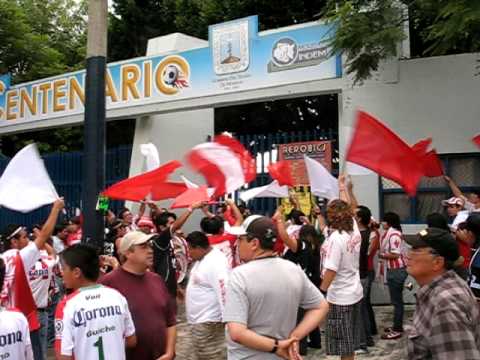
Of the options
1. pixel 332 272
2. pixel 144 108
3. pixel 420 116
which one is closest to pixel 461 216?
pixel 332 272

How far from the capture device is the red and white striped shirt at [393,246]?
26.3 feet

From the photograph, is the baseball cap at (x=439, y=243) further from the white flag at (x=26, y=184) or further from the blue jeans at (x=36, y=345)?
the blue jeans at (x=36, y=345)

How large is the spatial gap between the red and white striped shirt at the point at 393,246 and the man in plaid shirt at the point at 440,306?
490 cm

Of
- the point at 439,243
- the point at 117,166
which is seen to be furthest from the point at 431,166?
the point at 117,166

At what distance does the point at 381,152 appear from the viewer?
617cm

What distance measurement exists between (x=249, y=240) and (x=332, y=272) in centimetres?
260

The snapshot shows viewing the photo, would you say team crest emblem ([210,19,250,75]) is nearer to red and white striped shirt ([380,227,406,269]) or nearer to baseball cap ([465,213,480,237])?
red and white striped shirt ([380,227,406,269])

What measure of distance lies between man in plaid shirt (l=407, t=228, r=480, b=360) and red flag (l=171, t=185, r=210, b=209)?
3.96 meters

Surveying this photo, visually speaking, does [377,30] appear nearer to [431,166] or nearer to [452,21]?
[452,21]

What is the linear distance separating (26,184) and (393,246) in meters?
4.92

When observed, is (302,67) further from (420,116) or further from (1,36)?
(1,36)

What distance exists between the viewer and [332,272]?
19.1 feet

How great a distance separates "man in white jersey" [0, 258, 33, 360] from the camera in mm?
3186

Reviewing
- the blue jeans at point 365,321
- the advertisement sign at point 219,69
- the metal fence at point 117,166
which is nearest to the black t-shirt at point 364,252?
the blue jeans at point 365,321
